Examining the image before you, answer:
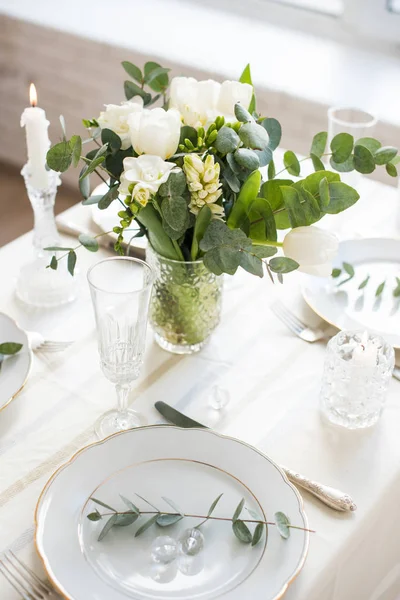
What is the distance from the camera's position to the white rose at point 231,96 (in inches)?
38.6

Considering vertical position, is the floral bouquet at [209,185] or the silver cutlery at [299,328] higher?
the floral bouquet at [209,185]

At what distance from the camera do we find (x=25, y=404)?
1.04m

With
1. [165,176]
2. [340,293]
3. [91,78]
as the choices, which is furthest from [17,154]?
[165,176]

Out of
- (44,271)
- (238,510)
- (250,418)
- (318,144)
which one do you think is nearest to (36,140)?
(44,271)

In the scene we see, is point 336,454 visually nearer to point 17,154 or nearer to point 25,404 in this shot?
point 25,404

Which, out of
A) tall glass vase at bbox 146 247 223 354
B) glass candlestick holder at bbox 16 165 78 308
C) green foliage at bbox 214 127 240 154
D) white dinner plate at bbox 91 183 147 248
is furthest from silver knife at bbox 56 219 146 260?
green foliage at bbox 214 127 240 154

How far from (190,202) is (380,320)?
42 centimetres

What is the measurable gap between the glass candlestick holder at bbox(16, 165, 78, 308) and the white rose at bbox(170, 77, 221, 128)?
292 millimetres

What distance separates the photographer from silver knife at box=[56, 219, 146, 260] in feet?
4.32

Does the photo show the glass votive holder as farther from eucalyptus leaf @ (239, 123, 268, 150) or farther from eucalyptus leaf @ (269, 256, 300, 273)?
eucalyptus leaf @ (239, 123, 268, 150)

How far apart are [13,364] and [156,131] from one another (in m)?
0.40

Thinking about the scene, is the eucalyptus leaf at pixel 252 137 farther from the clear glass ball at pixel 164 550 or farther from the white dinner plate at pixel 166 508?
the clear glass ball at pixel 164 550

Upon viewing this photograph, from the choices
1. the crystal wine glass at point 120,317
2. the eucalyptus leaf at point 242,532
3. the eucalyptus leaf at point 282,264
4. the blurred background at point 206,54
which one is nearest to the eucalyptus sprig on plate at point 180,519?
the eucalyptus leaf at point 242,532

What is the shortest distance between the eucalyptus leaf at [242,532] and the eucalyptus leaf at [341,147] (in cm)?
49
